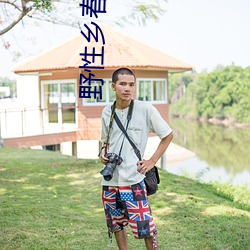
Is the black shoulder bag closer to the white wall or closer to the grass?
the grass

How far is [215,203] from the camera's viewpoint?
595cm

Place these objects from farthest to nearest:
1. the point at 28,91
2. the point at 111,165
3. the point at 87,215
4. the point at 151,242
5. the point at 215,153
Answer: the point at 215,153 → the point at 28,91 → the point at 87,215 → the point at 151,242 → the point at 111,165

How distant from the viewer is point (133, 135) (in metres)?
3.08

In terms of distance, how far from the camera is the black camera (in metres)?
3.04

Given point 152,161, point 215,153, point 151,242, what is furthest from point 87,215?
point 215,153

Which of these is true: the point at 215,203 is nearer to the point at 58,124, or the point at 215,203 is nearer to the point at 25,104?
the point at 58,124

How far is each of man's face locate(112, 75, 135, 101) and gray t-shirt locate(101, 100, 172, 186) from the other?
0.26 feet

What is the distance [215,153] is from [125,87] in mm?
26160

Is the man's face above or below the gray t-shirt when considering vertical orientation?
above

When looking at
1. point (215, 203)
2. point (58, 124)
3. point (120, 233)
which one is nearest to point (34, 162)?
point (215, 203)

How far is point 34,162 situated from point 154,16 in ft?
12.8

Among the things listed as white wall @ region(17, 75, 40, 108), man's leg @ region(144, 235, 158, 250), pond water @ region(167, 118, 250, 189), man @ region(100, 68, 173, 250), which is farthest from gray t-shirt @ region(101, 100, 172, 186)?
white wall @ region(17, 75, 40, 108)

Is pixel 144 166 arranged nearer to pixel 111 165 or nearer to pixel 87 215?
pixel 111 165
